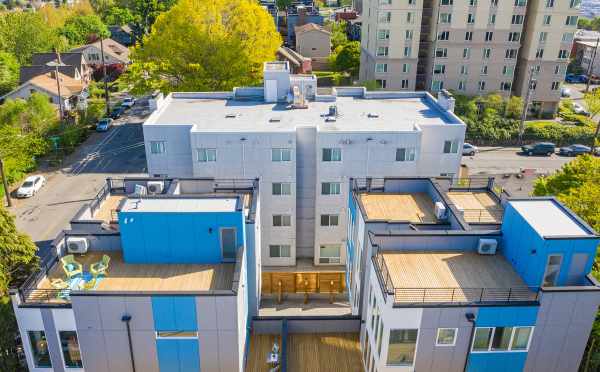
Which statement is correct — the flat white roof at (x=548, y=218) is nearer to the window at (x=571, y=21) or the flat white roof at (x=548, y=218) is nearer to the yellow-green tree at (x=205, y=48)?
the yellow-green tree at (x=205, y=48)

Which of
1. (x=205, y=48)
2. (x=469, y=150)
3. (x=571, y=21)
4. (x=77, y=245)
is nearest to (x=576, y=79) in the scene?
(x=571, y=21)

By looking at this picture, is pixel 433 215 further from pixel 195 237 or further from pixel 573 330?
pixel 195 237

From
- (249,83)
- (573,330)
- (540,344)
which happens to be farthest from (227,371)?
(249,83)

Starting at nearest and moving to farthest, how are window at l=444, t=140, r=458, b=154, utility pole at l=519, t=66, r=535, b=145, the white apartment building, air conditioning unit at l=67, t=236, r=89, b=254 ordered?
air conditioning unit at l=67, t=236, r=89, b=254 < the white apartment building < window at l=444, t=140, r=458, b=154 < utility pole at l=519, t=66, r=535, b=145

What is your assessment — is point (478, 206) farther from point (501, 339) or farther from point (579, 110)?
point (579, 110)

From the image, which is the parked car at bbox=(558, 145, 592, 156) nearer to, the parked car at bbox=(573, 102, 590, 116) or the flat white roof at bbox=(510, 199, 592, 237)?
the parked car at bbox=(573, 102, 590, 116)

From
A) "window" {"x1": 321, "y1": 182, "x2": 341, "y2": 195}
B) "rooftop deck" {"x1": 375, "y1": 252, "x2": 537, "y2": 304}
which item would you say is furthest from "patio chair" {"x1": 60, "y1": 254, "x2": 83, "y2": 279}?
"window" {"x1": 321, "y1": 182, "x2": 341, "y2": 195}

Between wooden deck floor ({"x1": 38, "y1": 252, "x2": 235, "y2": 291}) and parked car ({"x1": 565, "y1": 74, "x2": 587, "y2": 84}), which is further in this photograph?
parked car ({"x1": 565, "y1": 74, "x2": 587, "y2": 84})

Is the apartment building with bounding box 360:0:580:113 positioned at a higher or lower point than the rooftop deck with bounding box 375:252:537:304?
higher
